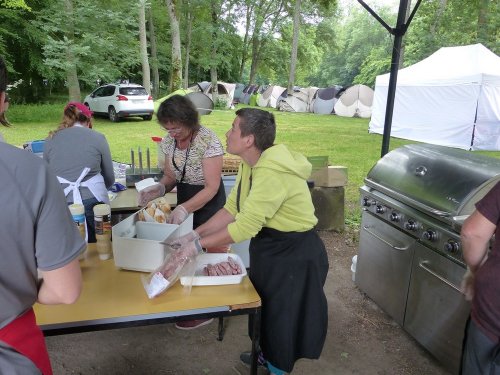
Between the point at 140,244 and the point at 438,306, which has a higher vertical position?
the point at 140,244

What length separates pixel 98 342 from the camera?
278cm

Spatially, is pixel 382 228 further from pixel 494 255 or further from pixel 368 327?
pixel 494 255

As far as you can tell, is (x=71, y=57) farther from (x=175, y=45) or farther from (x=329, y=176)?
(x=329, y=176)

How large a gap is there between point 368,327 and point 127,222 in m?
2.16

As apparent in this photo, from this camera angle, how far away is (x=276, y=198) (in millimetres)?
1832

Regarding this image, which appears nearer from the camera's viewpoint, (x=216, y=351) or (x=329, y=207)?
(x=216, y=351)

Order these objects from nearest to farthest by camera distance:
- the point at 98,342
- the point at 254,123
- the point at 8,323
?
the point at 8,323, the point at 254,123, the point at 98,342

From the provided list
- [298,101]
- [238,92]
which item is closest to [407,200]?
[298,101]

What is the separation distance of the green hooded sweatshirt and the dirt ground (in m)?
1.22

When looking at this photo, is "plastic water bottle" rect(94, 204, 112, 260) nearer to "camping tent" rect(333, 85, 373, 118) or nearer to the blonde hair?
the blonde hair

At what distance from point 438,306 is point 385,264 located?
601mm

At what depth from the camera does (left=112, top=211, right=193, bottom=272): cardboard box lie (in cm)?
181

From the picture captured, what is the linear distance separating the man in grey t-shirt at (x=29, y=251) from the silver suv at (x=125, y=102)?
42.7 feet

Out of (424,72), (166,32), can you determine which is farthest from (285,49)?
(424,72)
